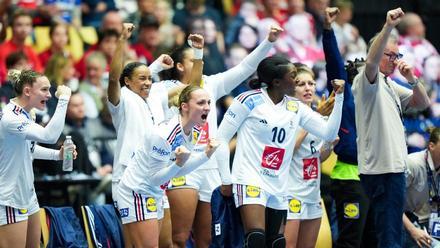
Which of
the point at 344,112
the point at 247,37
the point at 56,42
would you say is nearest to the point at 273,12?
the point at 247,37

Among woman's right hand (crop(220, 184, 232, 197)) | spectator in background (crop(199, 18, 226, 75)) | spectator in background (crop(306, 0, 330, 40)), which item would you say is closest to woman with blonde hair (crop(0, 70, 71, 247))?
woman's right hand (crop(220, 184, 232, 197))

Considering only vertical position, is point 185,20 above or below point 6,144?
above

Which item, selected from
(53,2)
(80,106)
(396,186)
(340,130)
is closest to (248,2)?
(53,2)

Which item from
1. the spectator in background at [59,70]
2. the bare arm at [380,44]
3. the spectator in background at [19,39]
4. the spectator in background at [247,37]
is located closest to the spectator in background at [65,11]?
the spectator in background at [19,39]

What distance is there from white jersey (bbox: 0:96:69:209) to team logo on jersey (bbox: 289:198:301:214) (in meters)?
2.51

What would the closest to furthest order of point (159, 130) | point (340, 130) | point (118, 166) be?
1. point (159, 130)
2. point (118, 166)
3. point (340, 130)

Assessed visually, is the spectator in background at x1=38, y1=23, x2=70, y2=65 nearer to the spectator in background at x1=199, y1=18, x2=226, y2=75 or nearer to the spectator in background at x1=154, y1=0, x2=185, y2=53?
the spectator in background at x1=154, y1=0, x2=185, y2=53

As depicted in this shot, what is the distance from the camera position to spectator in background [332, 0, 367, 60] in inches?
685

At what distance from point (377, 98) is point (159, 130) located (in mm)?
2038

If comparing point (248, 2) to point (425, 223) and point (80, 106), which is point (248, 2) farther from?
point (425, 223)

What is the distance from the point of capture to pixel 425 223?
11.8 metres

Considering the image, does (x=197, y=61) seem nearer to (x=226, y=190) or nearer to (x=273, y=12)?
(x=226, y=190)

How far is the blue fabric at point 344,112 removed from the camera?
11312 mm

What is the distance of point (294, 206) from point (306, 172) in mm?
362
